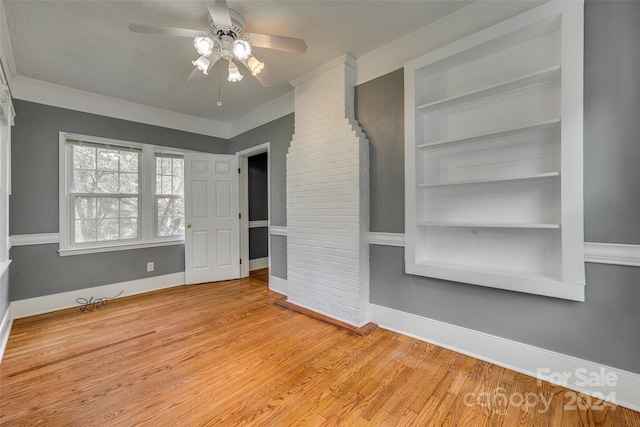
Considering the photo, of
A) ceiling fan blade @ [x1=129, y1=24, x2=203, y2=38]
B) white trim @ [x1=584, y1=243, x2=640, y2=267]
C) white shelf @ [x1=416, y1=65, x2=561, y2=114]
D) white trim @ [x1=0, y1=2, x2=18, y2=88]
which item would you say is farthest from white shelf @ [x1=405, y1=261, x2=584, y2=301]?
white trim @ [x1=0, y1=2, x2=18, y2=88]

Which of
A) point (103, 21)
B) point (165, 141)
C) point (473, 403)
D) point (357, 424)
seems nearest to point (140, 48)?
point (103, 21)

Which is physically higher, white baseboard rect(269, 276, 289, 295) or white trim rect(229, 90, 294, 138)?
white trim rect(229, 90, 294, 138)

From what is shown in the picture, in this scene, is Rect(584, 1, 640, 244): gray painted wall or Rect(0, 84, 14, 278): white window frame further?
Rect(0, 84, 14, 278): white window frame

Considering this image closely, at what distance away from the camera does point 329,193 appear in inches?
112

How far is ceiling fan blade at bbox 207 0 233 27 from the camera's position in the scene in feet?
5.30

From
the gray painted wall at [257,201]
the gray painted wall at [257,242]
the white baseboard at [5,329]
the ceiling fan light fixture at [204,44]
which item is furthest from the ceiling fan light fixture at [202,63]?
the gray painted wall at [257,242]

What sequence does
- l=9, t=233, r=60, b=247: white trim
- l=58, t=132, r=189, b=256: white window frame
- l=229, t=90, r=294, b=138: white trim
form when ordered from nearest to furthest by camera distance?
l=9, t=233, r=60, b=247: white trim → l=58, t=132, r=189, b=256: white window frame → l=229, t=90, r=294, b=138: white trim

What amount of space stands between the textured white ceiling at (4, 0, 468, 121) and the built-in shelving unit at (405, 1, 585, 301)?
508 mm

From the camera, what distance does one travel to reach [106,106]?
3512 millimetres

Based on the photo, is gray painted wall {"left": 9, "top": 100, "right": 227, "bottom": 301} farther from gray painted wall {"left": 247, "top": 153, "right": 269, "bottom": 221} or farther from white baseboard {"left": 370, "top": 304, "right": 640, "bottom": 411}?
white baseboard {"left": 370, "top": 304, "right": 640, "bottom": 411}

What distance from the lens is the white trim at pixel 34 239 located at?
2.94 m

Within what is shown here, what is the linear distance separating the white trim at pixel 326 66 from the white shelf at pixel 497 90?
0.89 metres

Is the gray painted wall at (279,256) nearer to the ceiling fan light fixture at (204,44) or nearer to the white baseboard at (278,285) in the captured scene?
the white baseboard at (278,285)

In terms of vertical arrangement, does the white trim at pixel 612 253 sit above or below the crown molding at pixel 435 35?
below
